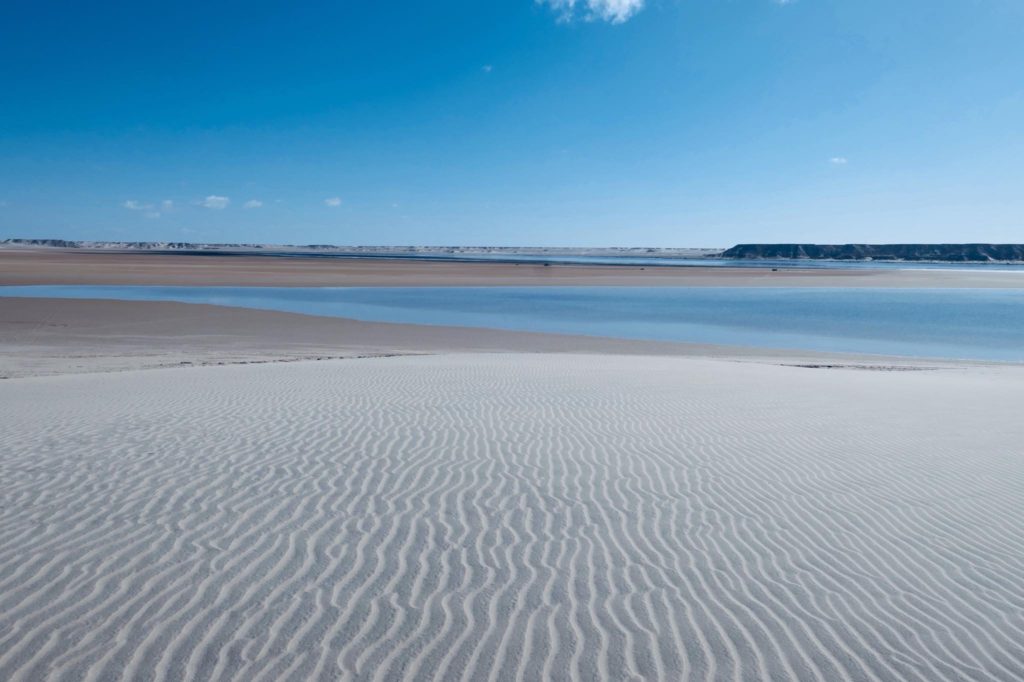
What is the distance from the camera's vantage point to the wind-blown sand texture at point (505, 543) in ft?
12.4

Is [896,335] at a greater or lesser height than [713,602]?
lesser

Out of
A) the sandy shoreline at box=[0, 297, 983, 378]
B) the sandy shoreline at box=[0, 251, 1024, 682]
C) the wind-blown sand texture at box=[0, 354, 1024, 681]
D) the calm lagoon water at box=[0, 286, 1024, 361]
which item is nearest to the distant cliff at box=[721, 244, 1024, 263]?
the calm lagoon water at box=[0, 286, 1024, 361]

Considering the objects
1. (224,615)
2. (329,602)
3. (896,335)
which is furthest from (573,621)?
(896,335)

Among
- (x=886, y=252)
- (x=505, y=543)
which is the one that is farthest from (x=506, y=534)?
(x=886, y=252)

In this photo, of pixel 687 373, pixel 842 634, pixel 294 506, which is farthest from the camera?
pixel 687 373

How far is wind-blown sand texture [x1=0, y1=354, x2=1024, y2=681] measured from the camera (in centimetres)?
379

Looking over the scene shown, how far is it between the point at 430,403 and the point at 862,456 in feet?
18.7

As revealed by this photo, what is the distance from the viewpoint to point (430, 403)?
35.5ft

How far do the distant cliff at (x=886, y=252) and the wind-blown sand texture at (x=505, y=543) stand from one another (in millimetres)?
142703

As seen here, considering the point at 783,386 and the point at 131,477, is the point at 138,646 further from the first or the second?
the point at 783,386

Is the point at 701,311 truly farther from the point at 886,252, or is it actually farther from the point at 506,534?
the point at 886,252

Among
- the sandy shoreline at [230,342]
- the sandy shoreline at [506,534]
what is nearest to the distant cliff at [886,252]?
the sandy shoreline at [230,342]

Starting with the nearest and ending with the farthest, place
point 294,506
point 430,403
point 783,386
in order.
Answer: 1. point 294,506
2. point 430,403
3. point 783,386

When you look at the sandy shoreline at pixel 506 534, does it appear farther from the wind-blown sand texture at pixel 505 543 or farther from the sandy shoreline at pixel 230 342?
the sandy shoreline at pixel 230 342
